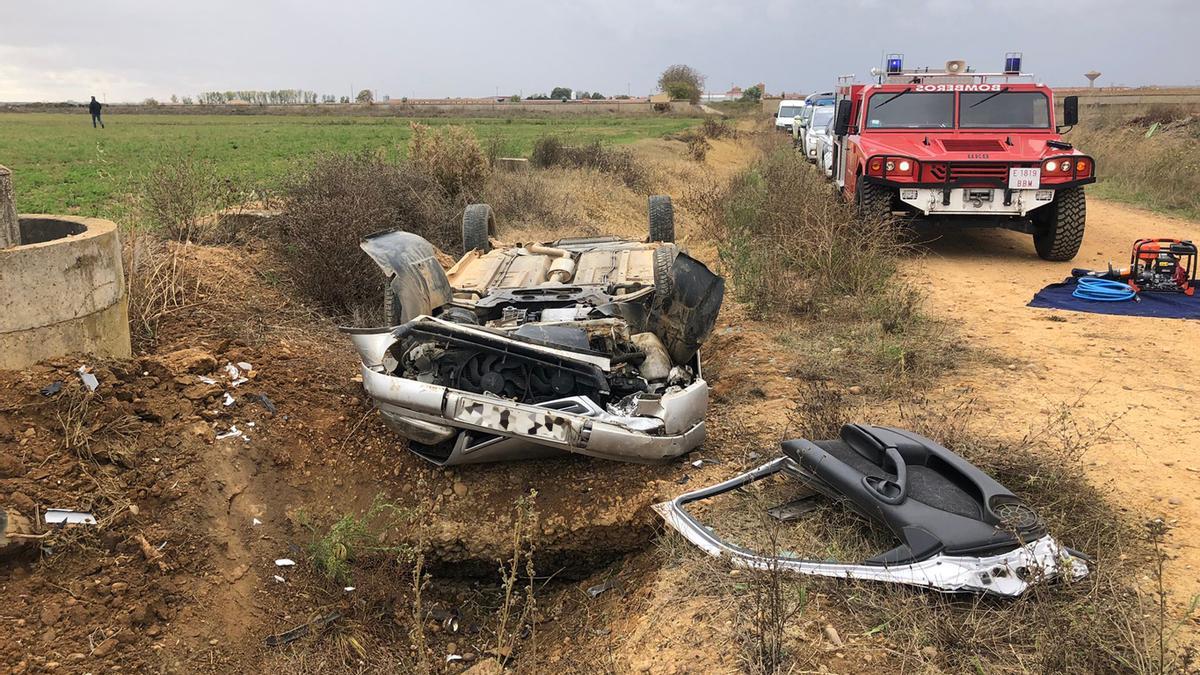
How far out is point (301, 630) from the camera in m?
3.67

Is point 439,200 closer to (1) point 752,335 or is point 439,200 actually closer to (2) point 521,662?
(1) point 752,335

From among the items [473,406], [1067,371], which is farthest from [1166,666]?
[1067,371]

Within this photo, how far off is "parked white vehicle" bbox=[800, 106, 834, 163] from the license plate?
27.8 feet

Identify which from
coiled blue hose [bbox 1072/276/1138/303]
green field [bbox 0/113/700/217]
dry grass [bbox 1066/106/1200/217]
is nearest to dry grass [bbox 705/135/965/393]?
coiled blue hose [bbox 1072/276/1138/303]

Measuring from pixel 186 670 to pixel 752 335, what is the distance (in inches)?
188

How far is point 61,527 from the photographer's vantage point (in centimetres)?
365

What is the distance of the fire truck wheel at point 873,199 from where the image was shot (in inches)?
361

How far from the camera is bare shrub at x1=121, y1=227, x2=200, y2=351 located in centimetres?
567

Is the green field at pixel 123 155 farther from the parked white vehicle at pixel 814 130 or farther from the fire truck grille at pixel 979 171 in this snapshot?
the fire truck grille at pixel 979 171

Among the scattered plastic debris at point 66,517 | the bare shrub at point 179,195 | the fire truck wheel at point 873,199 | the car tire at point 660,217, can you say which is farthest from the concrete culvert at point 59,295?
the fire truck wheel at point 873,199

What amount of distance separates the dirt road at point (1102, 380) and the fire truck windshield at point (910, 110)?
2024 mm

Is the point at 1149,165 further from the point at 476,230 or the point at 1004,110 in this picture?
the point at 476,230

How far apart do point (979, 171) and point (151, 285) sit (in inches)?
332

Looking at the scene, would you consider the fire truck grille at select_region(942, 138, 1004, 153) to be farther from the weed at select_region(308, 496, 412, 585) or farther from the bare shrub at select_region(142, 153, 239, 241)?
the bare shrub at select_region(142, 153, 239, 241)
